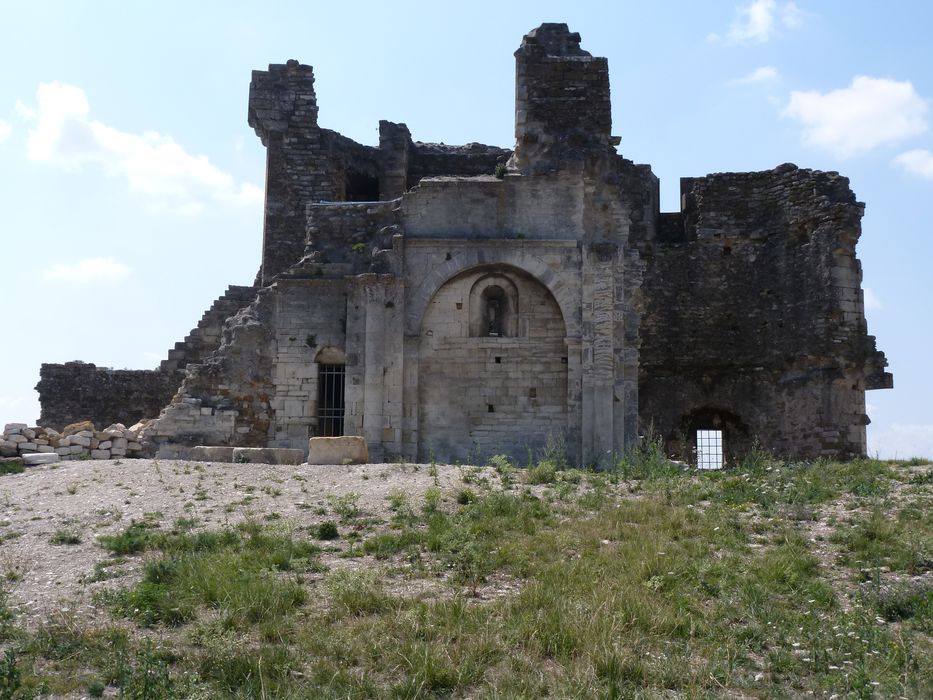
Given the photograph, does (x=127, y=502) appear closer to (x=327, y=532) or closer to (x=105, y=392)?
(x=327, y=532)

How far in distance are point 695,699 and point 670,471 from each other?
749cm

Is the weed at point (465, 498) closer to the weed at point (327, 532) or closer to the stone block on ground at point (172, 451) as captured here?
the weed at point (327, 532)

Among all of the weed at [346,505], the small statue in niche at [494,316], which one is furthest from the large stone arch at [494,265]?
the weed at [346,505]

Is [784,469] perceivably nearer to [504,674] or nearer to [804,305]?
[504,674]

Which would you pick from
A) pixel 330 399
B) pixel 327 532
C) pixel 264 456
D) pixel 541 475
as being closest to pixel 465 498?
pixel 541 475

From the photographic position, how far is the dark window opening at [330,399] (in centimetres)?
1817

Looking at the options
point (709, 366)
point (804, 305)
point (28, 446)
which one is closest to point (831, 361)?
point (804, 305)

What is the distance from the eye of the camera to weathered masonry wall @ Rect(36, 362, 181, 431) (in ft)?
76.7

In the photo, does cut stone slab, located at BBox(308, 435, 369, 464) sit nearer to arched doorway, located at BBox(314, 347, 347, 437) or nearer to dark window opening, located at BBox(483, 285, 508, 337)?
arched doorway, located at BBox(314, 347, 347, 437)

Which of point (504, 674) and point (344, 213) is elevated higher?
point (344, 213)

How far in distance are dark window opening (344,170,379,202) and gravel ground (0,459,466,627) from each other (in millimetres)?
11852

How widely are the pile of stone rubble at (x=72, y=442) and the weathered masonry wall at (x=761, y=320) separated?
13015mm

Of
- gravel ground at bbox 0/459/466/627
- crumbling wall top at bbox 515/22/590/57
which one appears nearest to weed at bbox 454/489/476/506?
gravel ground at bbox 0/459/466/627

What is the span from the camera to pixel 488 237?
Answer: 17781mm
